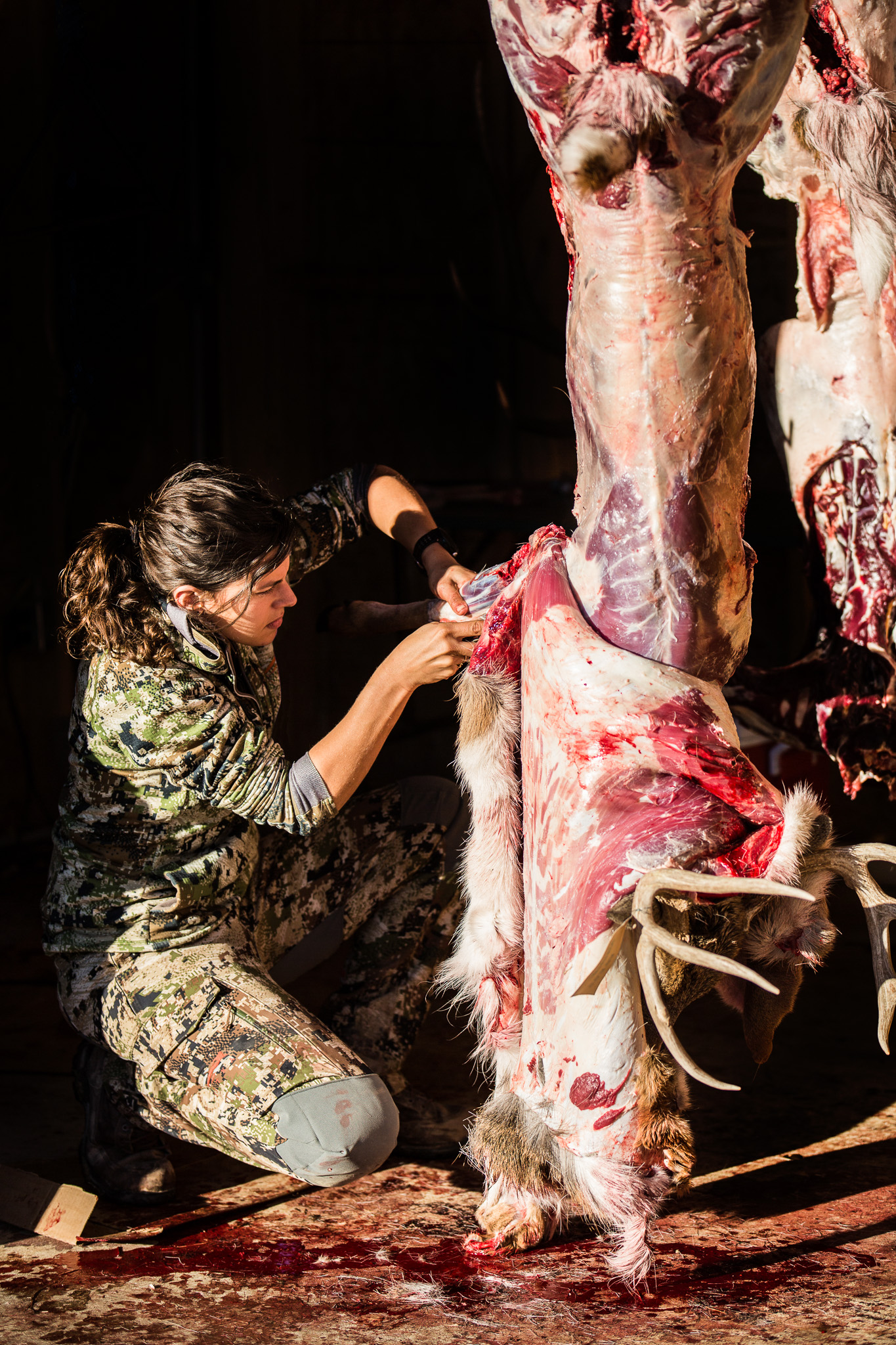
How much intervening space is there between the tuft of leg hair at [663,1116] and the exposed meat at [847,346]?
63 cm

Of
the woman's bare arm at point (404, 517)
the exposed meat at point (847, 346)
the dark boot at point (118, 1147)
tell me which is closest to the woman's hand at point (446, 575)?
the woman's bare arm at point (404, 517)

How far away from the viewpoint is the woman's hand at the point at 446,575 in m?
2.25

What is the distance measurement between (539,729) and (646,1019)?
1.54 feet

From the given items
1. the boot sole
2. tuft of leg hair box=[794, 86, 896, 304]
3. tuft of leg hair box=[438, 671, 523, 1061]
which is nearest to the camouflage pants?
the boot sole

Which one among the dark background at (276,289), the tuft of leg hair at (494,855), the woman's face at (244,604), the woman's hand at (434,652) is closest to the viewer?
the tuft of leg hair at (494,855)

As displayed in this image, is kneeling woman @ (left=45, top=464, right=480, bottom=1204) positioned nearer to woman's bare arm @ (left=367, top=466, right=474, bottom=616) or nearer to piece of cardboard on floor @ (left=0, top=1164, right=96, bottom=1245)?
woman's bare arm @ (left=367, top=466, right=474, bottom=616)

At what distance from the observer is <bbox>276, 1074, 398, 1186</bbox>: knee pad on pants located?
2078mm

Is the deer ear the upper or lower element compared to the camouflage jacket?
lower

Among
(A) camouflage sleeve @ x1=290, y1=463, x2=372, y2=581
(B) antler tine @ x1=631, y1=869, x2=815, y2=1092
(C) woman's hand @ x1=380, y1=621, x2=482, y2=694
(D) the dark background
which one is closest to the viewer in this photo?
(B) antler tine @ x1=631, y1=869, x2=815, y2=1092

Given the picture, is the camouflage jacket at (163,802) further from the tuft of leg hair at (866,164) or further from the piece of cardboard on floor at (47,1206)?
the tuft of leg hair at (866,164)

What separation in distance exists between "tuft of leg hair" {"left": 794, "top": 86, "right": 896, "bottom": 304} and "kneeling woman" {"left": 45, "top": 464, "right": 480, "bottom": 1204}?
33.3 inches

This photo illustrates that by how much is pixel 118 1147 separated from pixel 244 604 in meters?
0.94

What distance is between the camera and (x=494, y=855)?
2078 mm

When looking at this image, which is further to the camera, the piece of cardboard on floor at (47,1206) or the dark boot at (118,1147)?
the dark boot at (118,1147)
